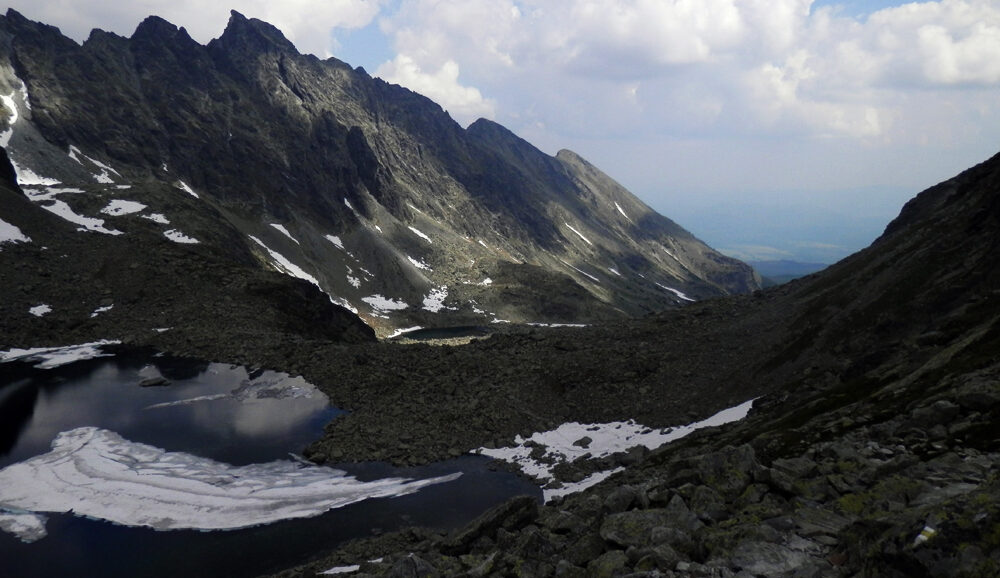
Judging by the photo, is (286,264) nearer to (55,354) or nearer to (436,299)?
(436,299)

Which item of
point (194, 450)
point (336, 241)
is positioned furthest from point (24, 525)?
point (336, 241)

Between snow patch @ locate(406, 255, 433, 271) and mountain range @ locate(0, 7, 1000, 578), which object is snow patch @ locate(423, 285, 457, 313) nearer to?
mountain range @ locate(0, 7, 1000, 578)

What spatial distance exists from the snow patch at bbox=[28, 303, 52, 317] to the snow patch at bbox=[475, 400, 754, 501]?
178 ft

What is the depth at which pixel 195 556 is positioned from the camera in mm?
29078

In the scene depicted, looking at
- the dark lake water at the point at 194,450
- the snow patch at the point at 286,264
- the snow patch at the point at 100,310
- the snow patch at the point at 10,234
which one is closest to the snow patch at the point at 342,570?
the dark lake water at the point at 194,450

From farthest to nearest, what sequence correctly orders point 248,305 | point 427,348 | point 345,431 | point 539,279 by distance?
point 539,279
point 248,305
point 427,348
point 345,431

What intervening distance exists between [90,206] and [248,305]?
3788 centimetres

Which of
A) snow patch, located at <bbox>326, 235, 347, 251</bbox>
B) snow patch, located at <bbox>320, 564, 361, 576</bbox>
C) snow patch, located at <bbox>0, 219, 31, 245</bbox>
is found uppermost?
snow patch, located at <bbox>326, 235, 347, 251</bbox>

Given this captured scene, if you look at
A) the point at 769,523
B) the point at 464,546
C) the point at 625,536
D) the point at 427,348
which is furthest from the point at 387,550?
the point at 427,348

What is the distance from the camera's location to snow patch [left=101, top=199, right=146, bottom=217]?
88.6 m

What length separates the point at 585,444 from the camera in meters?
40.6

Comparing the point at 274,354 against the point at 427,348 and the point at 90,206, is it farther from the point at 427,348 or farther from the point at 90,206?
the point at 90,206

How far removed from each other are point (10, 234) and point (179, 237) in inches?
738

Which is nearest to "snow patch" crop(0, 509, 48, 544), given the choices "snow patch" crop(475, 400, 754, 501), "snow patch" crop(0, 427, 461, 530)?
"snow patch" crop(0, 427, 461, 530)
